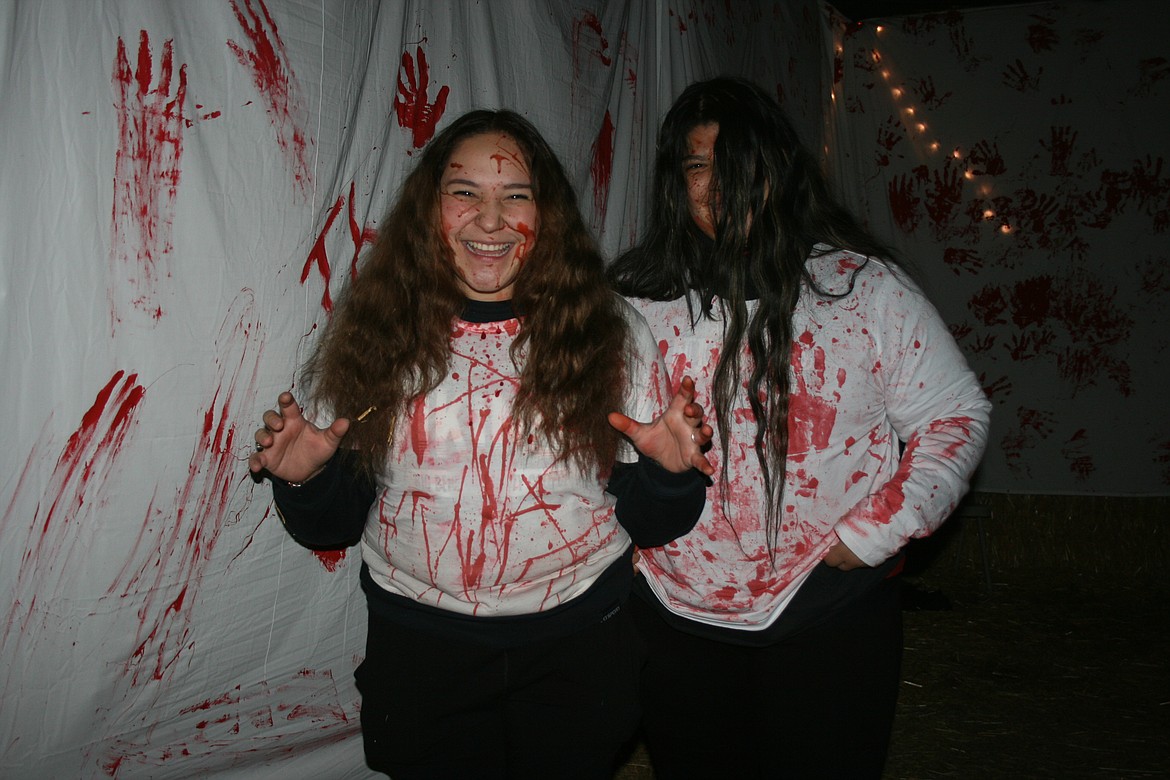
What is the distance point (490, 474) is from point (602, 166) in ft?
4.46

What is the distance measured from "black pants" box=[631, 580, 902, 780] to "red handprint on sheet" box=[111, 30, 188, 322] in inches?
39.9

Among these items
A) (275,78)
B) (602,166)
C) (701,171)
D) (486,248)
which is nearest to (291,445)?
(486,248)

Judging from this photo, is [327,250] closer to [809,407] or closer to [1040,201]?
[809,407]

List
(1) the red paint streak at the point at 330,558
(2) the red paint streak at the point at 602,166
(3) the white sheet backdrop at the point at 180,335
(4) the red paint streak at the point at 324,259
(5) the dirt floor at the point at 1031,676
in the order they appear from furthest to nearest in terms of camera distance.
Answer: (5) the dirt floor at the point at 1031,676 → (2) the red paint streak at the point at 602,166 → (1) the red paint streak at the point at 330,558 → (4) the red paint streak at the point at 324,259 → (3) the white sheet backdrop at the point at 180,335

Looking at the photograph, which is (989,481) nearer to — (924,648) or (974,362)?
(974,362)

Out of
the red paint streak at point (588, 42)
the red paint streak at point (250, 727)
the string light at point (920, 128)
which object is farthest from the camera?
the string light at point (920, 128)

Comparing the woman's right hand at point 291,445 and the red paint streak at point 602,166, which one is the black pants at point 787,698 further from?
the red paint streak at point 602,166

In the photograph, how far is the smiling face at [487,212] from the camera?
1.37 meters

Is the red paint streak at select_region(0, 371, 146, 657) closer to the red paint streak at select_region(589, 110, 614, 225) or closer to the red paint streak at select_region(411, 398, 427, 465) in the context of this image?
the red paint streak at select_region(411, 398, 427, 465)

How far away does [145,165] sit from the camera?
129 cm

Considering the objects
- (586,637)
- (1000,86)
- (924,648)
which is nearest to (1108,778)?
(924,648)

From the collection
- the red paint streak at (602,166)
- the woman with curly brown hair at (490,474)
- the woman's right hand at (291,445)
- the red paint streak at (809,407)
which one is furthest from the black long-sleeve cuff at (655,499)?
the red paint streak at (602,166)

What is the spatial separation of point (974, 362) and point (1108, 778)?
249 centimetres

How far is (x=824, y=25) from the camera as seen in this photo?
458cm
